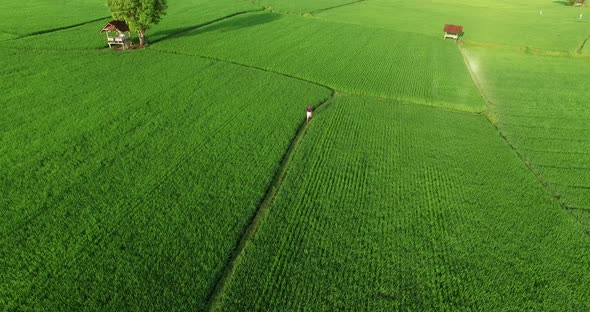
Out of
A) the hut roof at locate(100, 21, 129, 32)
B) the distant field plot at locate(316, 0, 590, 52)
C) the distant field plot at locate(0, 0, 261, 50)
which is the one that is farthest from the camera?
the distant field plot at locate(316, 0, 590, 52)

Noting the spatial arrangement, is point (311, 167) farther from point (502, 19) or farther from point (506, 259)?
point (502, 19)

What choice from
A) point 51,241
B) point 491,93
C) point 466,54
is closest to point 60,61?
point 51,241

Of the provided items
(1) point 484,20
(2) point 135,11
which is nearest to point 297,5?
(1) point 484,20

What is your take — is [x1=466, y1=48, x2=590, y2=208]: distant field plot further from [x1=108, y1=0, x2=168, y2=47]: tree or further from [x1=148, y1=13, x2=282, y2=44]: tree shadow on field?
[x1=108, y1=0, x2=168, y2=47]: tree

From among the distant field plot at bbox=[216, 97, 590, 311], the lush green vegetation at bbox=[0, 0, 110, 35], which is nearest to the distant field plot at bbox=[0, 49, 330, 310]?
the distant field plot at bbox=[216, 97, 590, 311]

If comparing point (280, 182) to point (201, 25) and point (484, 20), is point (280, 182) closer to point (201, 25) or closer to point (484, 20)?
point (201, 25)

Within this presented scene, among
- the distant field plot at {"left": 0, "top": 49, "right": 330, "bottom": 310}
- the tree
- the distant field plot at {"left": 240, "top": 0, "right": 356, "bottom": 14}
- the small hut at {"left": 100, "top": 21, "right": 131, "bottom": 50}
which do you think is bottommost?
the distant field plot at {"left": 0, "top": 49, "right": 330, "bottom": 310}
